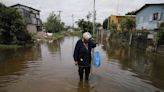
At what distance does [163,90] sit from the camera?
632 cm

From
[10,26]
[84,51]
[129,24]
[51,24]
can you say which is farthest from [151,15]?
[51,24]

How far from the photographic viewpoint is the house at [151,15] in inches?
851

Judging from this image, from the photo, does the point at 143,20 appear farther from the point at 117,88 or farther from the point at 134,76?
the point at 117,88

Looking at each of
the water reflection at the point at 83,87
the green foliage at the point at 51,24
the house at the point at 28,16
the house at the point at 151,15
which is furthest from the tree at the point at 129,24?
the green foliage at the point at 51,24

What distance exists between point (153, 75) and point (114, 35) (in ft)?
77.6

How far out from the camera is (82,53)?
6.18 metres

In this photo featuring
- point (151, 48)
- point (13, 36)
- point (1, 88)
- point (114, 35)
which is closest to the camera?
point (1, 88)

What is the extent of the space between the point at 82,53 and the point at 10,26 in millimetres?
15458

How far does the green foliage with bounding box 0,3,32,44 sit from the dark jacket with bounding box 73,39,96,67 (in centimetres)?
1520

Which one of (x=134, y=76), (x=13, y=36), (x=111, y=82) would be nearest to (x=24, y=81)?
(x=111, y=82)

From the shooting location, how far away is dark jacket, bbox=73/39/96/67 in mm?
6148

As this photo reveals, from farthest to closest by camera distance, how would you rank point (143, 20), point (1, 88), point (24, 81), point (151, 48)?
point (143, 20) < point (151, 48) < point (24, 81) < point (1, 88)

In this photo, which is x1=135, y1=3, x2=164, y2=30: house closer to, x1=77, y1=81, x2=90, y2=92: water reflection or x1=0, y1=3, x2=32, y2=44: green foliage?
x1=0, y1=3, x2=32, y2=44: green foliage

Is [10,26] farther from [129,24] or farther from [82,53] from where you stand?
[129,24]
